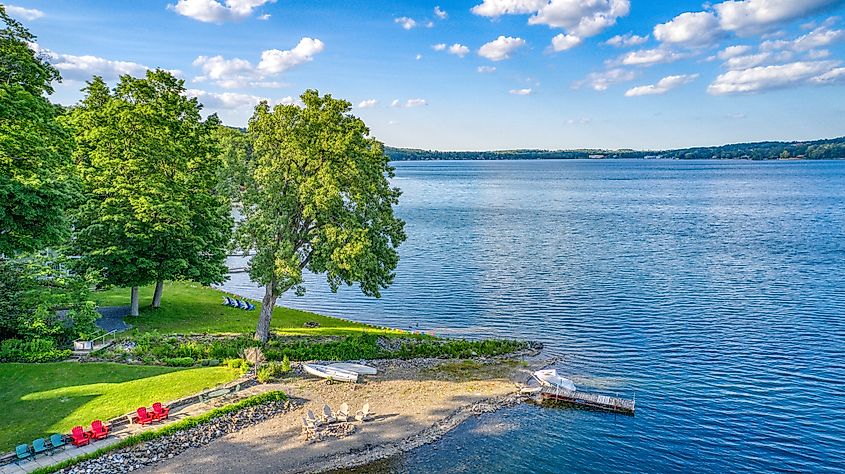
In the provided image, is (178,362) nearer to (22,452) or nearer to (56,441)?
(56,441)

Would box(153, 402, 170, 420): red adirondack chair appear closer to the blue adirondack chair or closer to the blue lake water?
the blue adirondack chair

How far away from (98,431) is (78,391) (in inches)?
202

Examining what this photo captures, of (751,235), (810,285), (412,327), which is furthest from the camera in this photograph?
(751,235)

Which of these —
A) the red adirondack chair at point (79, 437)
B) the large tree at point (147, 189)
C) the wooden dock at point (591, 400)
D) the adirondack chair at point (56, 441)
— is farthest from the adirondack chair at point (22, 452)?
the wooden dock at point (591, 400)

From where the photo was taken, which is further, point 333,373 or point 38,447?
point 333,373

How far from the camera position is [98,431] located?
23.1 meters

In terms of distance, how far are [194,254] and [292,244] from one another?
1008cm

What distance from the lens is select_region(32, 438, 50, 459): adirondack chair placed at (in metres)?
21.7

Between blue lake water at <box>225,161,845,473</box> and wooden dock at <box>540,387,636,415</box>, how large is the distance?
73cm

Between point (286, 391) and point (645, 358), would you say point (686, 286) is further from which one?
point (286, 391)

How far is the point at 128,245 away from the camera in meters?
38.7

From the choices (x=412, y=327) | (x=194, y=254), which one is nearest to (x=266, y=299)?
(x=194, y=254)

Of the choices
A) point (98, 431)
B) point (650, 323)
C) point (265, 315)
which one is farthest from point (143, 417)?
point (650, 323)

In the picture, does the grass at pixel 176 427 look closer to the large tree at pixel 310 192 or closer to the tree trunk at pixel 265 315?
the large tree at pixel 310 192
